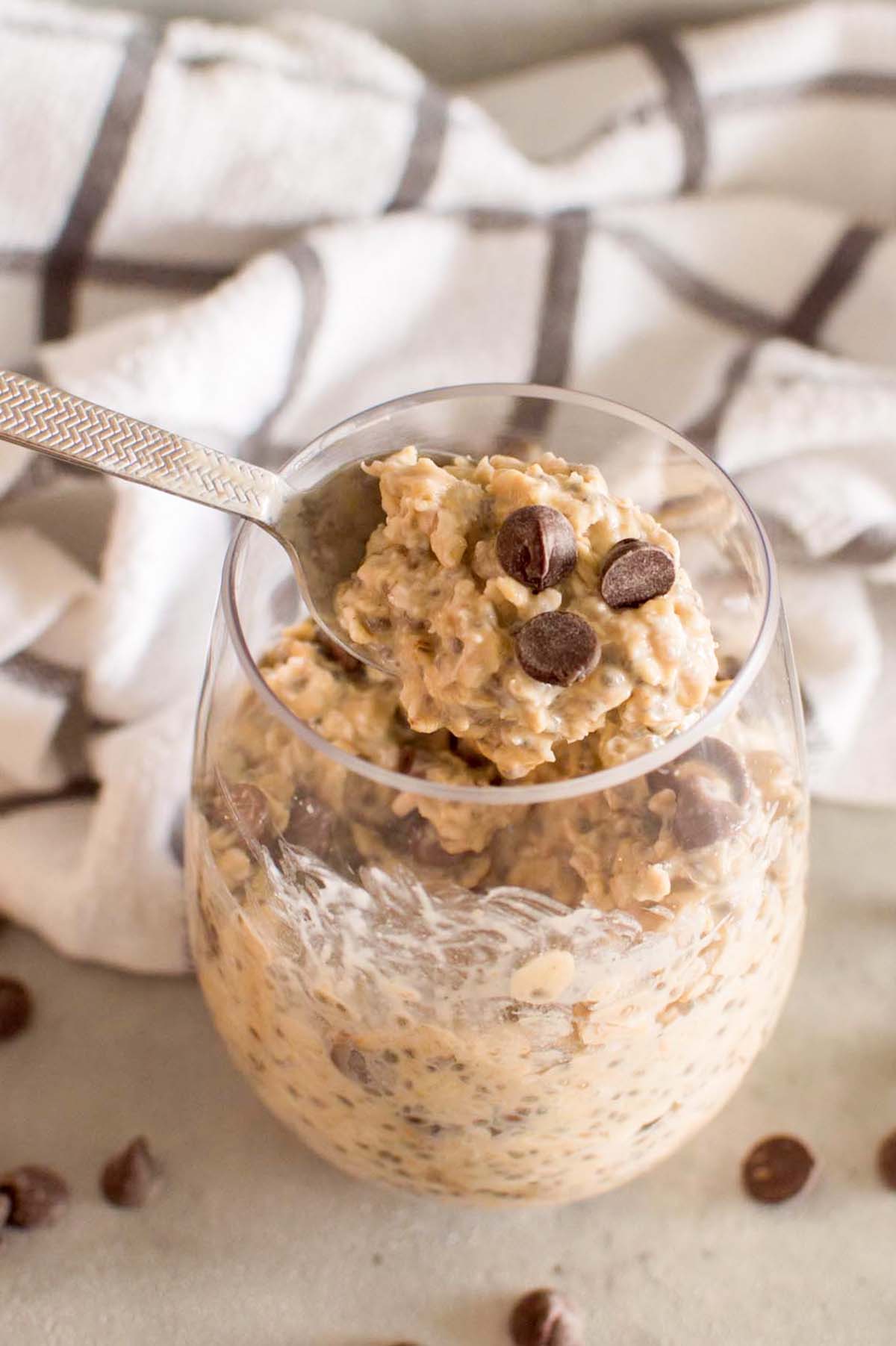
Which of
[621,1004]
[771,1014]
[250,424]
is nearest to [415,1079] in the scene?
[621,1004]

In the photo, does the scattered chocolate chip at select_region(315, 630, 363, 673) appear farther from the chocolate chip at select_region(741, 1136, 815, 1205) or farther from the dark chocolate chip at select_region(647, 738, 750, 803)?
the chocolate chip at select_region(741, 1136, 815, 1205)

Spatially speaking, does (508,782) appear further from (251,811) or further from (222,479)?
(222,479)

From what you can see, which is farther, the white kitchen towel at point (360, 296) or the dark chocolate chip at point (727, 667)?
the white kitchen towel at point (360, 296)

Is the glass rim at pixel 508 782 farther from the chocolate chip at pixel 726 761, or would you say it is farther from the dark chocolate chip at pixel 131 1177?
the dark chocolate chip at pixel 131 1177

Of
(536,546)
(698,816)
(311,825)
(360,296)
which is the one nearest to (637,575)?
(536,546)

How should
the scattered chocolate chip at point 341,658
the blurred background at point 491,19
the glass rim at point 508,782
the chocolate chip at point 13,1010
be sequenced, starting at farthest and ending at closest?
the blurred background at point 491,19
the chocolate chip at point 13,1010
the scattered chocolate chip at point 341,658
the glass rim at point 508,782

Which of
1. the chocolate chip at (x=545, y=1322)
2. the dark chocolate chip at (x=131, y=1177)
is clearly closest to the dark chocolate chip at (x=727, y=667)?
the chocolate chip at (x=545, y=1322)

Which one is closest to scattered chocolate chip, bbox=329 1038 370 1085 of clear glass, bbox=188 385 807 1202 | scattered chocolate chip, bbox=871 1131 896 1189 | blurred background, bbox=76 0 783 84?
clear glass, bbox=188 385 807 1202
